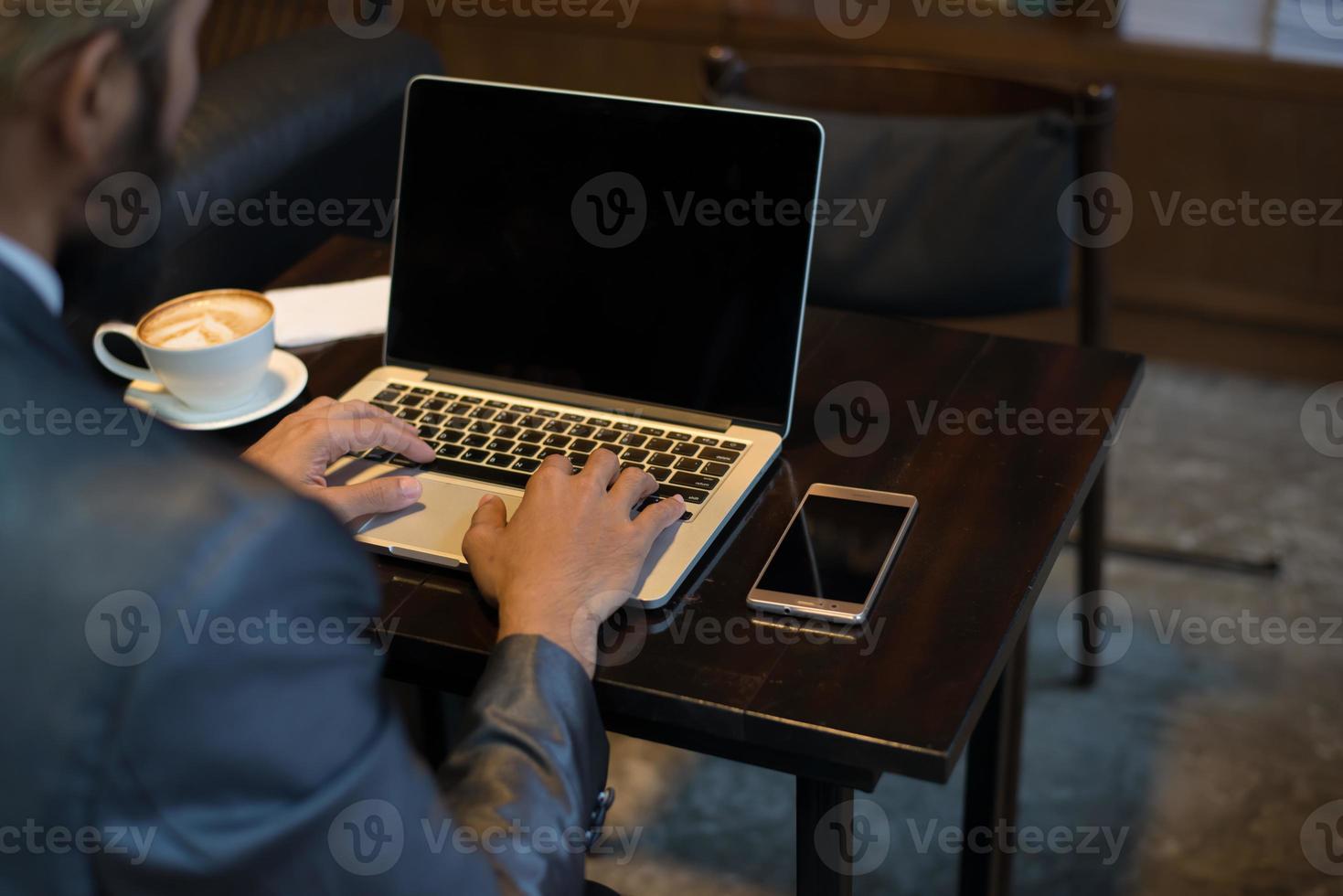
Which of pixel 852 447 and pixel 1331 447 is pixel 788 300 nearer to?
pixel 852 447

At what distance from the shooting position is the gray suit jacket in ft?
1.87

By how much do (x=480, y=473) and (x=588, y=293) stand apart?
0.65 feet

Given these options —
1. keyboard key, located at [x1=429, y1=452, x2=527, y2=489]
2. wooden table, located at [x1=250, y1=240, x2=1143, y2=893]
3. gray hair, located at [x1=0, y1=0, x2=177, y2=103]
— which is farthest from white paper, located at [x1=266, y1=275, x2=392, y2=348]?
gray hair, located at [x1=0, y1=0, x2=177, y2=103]

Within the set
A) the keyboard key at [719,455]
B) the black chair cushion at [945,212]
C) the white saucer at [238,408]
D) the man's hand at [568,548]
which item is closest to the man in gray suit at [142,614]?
the man's hand at [568,548]

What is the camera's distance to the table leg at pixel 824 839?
971 mm

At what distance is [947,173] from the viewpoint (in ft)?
5.78

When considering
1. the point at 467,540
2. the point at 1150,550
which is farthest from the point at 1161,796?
the point at 467,540

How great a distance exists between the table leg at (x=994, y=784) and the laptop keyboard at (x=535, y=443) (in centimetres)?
39

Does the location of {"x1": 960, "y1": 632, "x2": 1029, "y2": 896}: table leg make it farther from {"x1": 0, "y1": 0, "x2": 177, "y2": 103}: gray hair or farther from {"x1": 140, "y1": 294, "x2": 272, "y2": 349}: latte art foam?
{"x1": 0, "y1": 0, "x2": 177, "y2": 103}: gray hair

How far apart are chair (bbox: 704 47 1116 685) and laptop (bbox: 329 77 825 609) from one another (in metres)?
0.59

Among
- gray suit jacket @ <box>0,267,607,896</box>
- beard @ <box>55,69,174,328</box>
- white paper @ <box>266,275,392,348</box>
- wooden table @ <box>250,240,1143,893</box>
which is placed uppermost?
beard @ <box>55,69,174,328</box>

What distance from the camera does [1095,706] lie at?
2.02 m

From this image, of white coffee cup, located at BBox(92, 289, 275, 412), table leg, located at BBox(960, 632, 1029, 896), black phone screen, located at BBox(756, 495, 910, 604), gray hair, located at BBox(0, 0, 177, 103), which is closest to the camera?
gray hair, located at BBox(0, 0, 177, 103)

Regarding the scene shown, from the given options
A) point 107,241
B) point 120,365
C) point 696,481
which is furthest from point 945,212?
point 107,241
